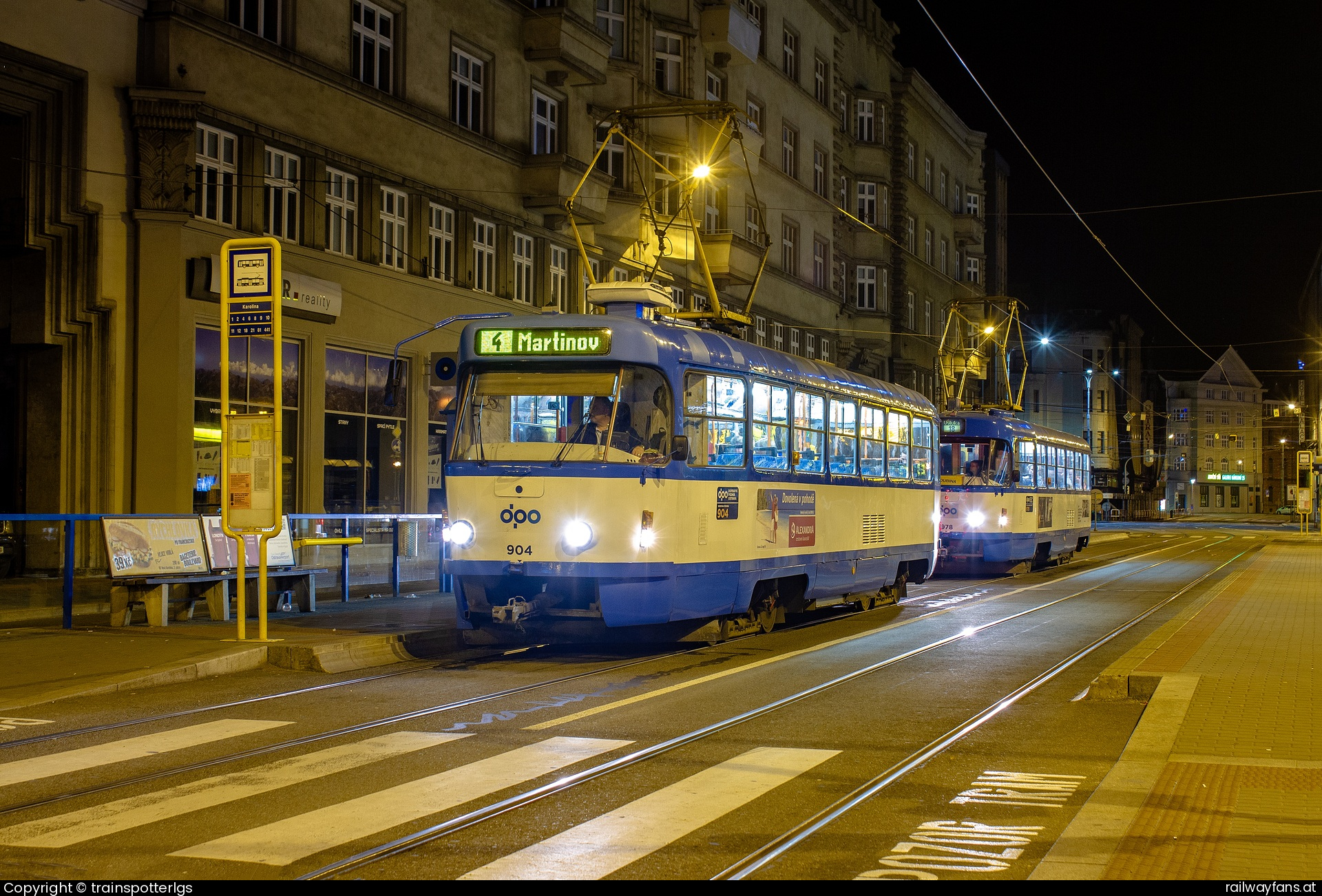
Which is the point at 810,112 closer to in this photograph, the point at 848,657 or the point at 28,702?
the point at 848,657

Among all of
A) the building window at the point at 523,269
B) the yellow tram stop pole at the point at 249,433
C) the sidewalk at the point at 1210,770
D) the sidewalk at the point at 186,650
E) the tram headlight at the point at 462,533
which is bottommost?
the sidewalk at the point at 1210,770

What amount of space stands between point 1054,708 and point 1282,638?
5538mm

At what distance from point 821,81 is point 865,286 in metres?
7.56

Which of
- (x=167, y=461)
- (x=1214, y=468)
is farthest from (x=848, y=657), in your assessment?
(x=1214, y=468)

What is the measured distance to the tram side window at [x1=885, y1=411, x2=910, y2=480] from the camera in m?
19.2

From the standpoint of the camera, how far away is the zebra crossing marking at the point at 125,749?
24.8 ft

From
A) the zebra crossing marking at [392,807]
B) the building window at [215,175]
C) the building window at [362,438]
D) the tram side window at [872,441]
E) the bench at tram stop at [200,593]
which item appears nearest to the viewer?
the zebra crossing marking at [392,807]

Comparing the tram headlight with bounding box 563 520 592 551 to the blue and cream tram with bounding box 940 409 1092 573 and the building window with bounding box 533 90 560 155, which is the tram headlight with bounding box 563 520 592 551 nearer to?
the blue and cream tram with bounding box 940 409 1092 573

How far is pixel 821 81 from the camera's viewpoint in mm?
44094

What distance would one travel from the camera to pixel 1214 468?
12938 cm

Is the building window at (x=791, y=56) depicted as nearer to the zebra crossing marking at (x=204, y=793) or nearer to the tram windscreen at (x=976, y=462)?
the tram windscreen at (x=976, y=462)

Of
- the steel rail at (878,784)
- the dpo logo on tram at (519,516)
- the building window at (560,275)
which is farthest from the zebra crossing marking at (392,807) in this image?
the building window at (560,275)

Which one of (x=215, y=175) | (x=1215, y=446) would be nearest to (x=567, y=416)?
(x=215, y=175)

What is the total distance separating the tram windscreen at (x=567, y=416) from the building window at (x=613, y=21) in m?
19.5
